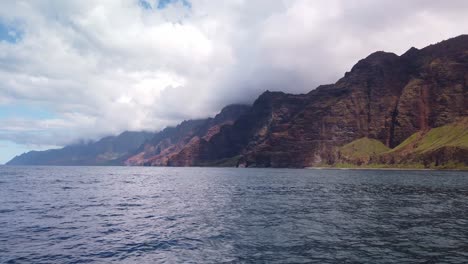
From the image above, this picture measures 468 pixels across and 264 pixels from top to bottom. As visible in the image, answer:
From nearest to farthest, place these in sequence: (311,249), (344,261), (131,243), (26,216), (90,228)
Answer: (344,261) → (311,249) → (131,243) → (90,228) → (26,216)

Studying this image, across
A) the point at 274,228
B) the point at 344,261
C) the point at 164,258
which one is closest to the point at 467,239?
the point at 344,261

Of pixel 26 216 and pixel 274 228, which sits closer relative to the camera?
pixel 274 228

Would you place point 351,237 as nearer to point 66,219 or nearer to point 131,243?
point 131,243

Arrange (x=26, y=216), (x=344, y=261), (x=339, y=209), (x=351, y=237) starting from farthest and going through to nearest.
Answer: (x=339, y=209)
(x=26, y=216)
(x=351, y=237)
(x=344, y=261)

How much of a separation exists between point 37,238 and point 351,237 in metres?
36.1

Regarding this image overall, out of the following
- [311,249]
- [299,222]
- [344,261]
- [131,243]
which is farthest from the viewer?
[299,222]

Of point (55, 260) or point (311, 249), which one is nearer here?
point (55, 260)

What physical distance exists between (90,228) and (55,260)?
49.0ft

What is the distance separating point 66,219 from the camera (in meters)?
52.9

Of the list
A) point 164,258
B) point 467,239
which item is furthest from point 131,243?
point 467,239

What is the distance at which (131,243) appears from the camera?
38219mm

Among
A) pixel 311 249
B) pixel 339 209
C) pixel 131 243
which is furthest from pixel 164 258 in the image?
pixel 339 209

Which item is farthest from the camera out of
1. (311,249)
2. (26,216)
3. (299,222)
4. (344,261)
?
(26,216)

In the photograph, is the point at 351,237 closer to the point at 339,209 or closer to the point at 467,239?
the point at 467,239
